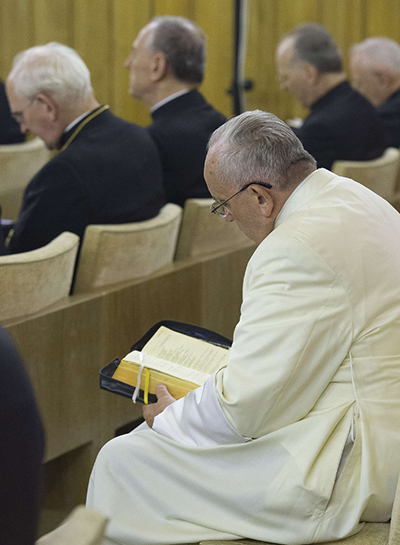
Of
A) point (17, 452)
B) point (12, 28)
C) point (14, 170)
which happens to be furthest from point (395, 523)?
point (12, 28)

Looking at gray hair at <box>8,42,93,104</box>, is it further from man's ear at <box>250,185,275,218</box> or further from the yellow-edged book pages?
man's ear at <box>250,185,275,218</box>

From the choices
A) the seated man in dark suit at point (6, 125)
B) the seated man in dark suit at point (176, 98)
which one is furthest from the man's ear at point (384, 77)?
the seated man in dark suit at point (6, 125)

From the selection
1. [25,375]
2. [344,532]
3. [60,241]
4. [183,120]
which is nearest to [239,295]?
[183,120]

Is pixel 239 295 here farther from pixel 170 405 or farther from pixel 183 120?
pixel 170 405

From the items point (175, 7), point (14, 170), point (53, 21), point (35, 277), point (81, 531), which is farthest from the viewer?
point (175, 7)

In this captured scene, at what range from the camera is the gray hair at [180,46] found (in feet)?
11.9

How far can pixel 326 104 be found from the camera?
179 inches

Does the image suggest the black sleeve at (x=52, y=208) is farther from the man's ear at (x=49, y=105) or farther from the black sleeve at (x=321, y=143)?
the black sleeve at (x=321, y=143)

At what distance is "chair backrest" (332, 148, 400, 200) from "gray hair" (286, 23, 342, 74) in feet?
2.14

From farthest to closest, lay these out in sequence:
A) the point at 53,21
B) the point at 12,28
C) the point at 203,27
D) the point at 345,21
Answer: the point at 345,21 → the point at 203,27 → the point at 53,21 → the point at 12,28

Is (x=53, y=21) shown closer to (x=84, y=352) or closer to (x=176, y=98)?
(x=176, y=98)

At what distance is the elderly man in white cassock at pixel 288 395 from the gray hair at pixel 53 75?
1.44 meters

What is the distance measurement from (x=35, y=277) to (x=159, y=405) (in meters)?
0.63

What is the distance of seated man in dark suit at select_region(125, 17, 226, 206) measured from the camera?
Answer: 3361 mm
